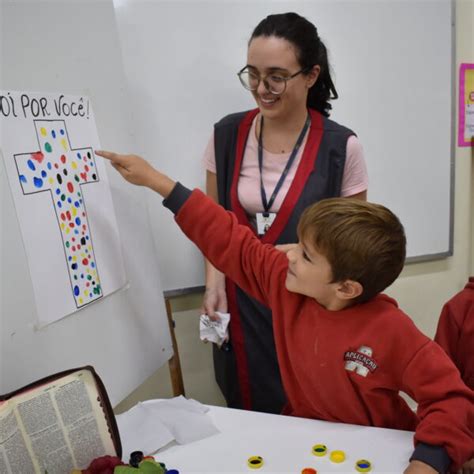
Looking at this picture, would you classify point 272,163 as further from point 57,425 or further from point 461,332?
point 57,425

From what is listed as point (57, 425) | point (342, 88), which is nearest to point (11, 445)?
point (57, 425)

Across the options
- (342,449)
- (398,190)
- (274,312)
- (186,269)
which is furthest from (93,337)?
(398,190)

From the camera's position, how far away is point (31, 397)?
30.2 inches

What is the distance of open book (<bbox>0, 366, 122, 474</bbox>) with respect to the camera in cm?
74

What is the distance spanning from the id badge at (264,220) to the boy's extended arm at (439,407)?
0.55 metres

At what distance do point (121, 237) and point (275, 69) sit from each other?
1.80 feet

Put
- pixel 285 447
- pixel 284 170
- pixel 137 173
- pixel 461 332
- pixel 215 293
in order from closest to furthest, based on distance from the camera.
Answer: pixel 285 447 < pixel 137 173 < pixel 461 332 < pixel 284 170 < pixel 215 293

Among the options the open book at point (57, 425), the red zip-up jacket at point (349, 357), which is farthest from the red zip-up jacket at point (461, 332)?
the open book at point (57, 425)

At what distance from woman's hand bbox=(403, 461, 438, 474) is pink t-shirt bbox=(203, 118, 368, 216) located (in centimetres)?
70

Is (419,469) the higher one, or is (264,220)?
(264,220)

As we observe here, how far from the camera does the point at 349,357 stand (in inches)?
37.1

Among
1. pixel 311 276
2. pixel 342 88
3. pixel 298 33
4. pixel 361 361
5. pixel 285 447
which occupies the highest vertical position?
pixel 298 33

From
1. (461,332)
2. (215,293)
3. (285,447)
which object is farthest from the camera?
(215,293)

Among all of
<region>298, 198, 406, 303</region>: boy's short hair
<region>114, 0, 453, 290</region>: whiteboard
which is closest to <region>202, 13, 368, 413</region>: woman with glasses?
<region>114, 0, 453, 290</region>: whiteboard
